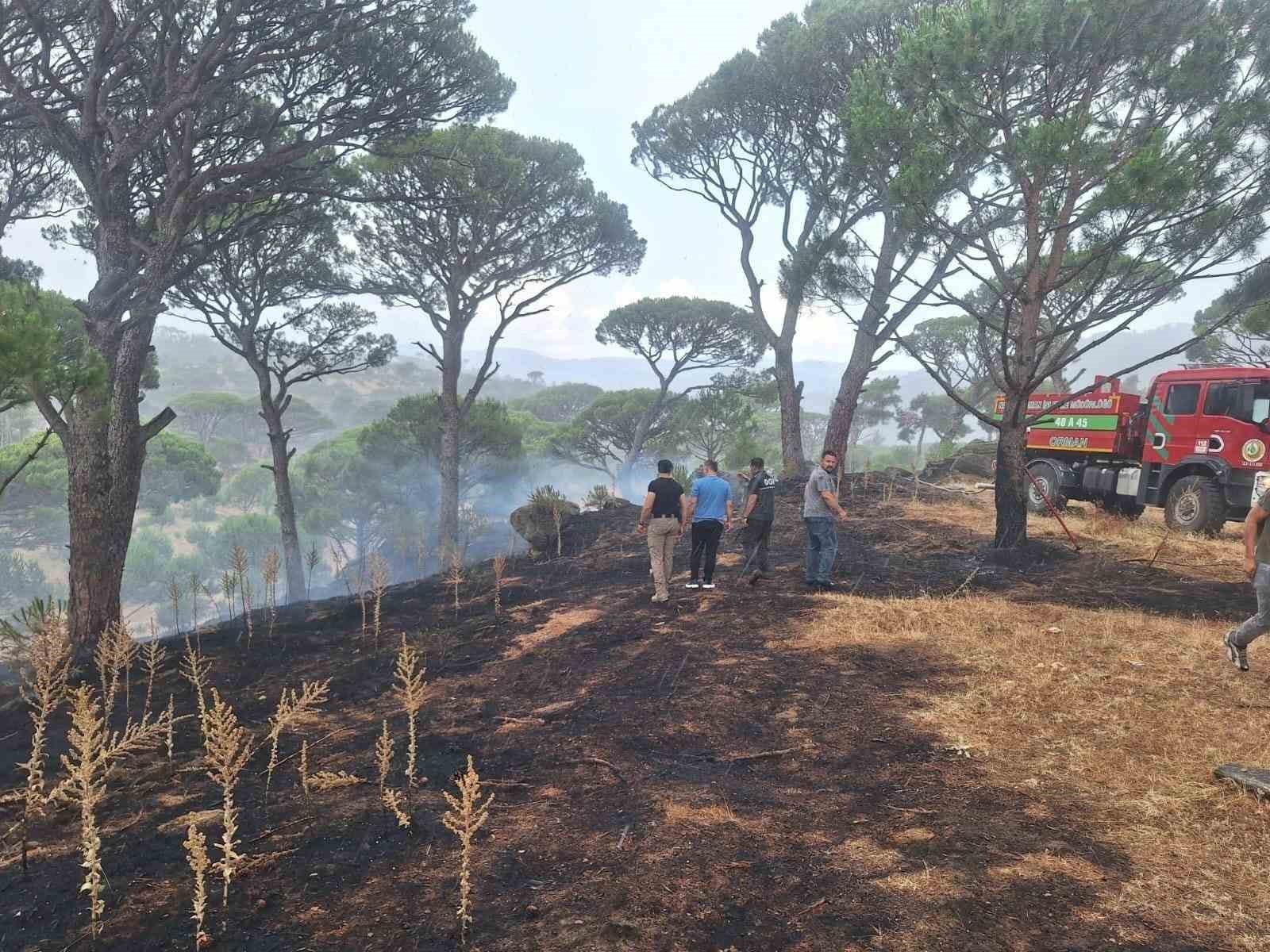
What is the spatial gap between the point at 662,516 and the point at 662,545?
16.6 inches

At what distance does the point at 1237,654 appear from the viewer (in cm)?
538

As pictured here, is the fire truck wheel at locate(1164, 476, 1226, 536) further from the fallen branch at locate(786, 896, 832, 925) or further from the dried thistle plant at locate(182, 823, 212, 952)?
the dried thistle plant at locate(182, 823, 212, 952)

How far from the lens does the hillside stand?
8.99 ft

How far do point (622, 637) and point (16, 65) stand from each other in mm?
11534

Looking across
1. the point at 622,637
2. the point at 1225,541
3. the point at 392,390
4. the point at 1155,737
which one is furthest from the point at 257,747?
the point at 392,390

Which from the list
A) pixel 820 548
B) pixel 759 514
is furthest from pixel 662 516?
pixel 820 548

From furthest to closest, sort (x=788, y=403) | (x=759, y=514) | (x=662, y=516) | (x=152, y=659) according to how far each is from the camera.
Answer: (x=788, y=403)
(x=759, y=514)
(x=662, y=516)
(x=152, y=659)

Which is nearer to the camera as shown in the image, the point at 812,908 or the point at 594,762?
the point at 812,908

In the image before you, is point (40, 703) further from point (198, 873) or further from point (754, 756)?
point (754, 756)

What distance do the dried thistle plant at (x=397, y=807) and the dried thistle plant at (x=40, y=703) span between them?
5.03 ft

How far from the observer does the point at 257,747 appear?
15.8 ft

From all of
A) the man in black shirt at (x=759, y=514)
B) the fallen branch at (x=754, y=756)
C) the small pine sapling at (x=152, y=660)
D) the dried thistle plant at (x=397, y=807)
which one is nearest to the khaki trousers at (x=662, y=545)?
the man in black shirt at (x=759, y=514)

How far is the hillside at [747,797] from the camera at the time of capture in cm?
274

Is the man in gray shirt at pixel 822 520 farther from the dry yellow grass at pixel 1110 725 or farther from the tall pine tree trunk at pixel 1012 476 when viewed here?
the tall pine tree trunk at pixel 1012 476
